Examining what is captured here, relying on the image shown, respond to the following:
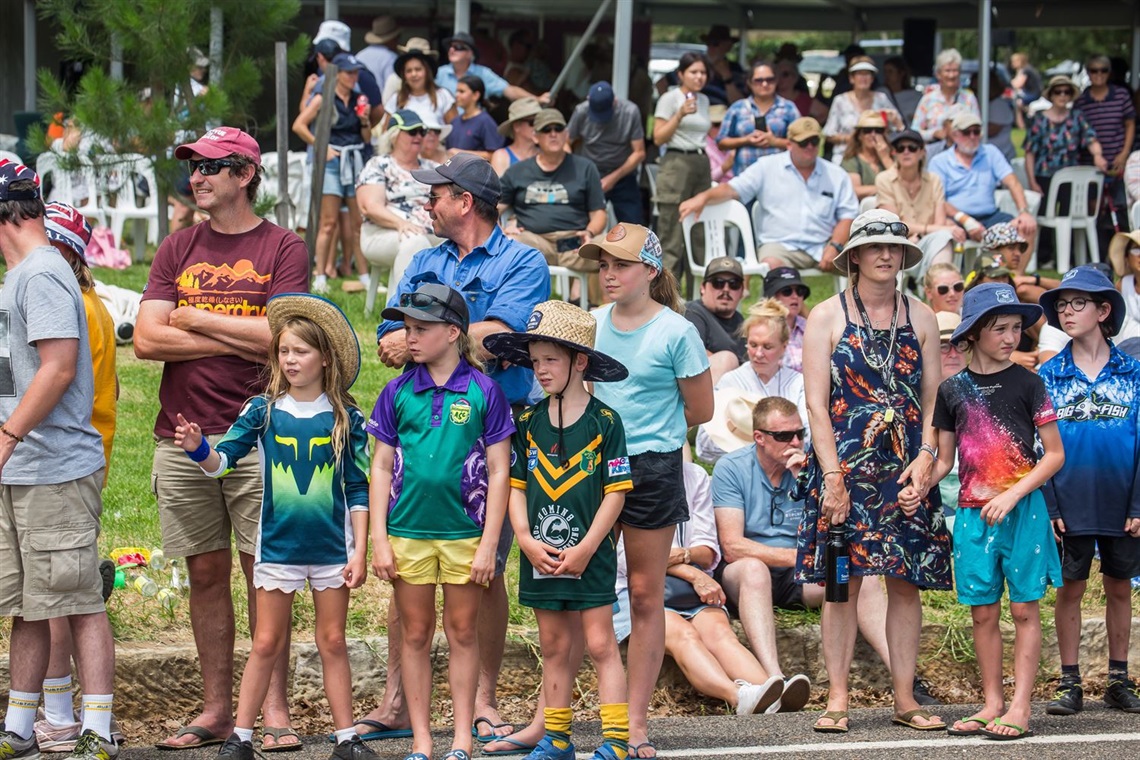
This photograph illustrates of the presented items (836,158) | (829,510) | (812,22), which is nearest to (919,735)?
(829,510)

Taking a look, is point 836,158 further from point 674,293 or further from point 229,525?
point 229,525

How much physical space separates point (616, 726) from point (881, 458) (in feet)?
4.73

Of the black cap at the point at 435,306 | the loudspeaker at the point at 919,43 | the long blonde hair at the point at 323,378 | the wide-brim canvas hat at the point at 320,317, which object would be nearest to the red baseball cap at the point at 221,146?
the wide-brim canvas hat at the point at 320,317

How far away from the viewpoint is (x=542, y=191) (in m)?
11.2

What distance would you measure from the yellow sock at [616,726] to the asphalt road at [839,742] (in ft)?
0.84

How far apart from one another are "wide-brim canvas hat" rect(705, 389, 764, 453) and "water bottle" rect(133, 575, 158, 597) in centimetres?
318

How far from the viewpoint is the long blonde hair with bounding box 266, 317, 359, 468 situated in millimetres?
5383

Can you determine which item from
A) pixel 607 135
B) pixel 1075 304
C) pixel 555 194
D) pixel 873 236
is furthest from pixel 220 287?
pixel 607 135

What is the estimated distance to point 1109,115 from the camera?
15.1 m

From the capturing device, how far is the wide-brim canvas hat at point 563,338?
5.29m

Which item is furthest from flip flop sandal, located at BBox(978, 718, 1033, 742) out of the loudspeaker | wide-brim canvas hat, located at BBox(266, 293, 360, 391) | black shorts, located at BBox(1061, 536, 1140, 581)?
the loudspeaker

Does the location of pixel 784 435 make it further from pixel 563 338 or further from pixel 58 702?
pixel 58 702

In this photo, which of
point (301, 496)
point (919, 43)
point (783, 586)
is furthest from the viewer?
point (919, 43)

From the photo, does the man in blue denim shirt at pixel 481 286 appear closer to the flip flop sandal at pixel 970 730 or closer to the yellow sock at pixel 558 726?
the yellow sock at pixel 558 726
